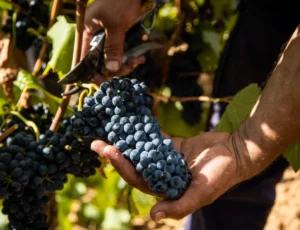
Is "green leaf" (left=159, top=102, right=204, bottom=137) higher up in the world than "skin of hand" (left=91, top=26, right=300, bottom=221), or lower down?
lower down

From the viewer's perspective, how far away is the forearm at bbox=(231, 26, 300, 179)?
1.08 meters

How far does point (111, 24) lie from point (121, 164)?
418mm

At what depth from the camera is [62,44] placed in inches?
54.4

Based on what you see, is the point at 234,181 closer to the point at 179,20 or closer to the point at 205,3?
the point at 179,20

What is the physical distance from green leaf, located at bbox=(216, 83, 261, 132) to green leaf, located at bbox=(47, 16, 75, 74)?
0.39 metres

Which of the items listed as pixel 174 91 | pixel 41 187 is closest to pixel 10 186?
pixel 41 187

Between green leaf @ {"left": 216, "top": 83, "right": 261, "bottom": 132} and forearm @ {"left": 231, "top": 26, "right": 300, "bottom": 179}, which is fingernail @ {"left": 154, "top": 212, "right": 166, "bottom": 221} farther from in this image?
green leaf @ {"left": 216, "top": 83, "right": 261, "bottom": 132}

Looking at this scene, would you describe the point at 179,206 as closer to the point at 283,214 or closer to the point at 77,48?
the point at 77,48

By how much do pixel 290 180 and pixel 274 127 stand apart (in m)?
1.83

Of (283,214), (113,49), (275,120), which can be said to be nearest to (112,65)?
(113,49)

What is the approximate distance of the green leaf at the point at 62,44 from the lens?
1370mm

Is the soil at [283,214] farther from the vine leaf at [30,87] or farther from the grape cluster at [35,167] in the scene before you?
the grape cluster at [35,167]

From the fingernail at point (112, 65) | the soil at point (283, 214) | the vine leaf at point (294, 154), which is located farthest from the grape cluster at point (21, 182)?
the soil at point (283, 214)

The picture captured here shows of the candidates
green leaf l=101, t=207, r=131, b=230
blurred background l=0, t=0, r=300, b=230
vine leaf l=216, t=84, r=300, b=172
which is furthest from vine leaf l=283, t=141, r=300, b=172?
green leaf l=101, t=207, r=131, b=230
